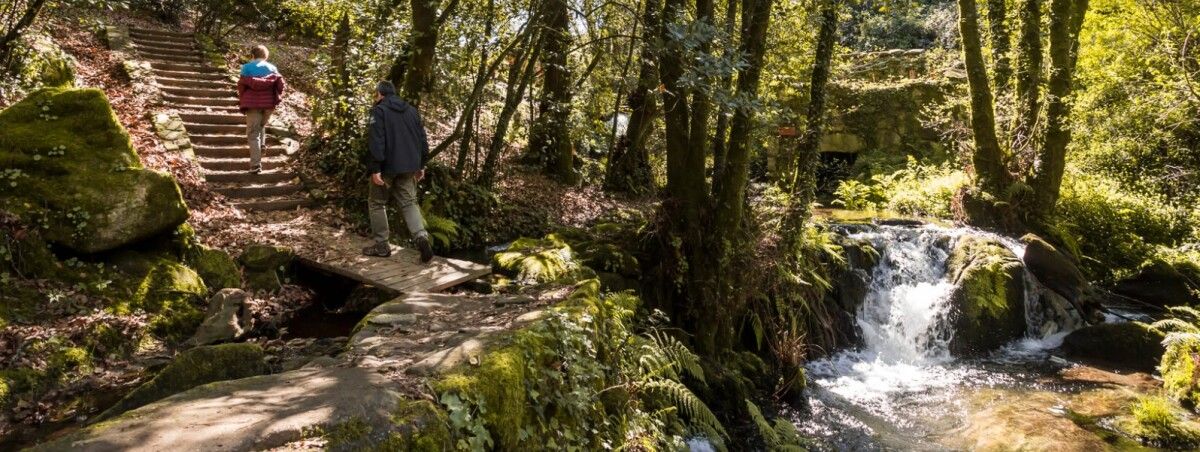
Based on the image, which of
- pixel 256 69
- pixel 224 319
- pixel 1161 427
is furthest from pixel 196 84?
pixel 1161 427

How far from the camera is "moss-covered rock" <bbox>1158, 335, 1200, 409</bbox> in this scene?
7.84 meters

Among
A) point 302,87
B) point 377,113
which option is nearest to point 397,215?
point 377,113

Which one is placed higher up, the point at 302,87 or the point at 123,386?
the point at 302,87

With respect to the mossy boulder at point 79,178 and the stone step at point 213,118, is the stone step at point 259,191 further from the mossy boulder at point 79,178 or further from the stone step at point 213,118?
the stone step at point 213,118

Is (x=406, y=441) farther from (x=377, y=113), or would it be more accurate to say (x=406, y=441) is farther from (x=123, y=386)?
(x=377, y=113)

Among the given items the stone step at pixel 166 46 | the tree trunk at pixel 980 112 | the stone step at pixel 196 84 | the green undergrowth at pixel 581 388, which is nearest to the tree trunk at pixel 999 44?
the tree trunk at pixel 980 112

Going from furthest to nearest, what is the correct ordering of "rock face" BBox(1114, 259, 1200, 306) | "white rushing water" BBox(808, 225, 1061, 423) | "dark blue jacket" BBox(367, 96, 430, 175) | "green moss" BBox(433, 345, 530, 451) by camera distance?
1. "rock face" BBox(1114, 259, 1200, 306)
2. "white rushing water" BBox(808, 225, 1061, 423)
3. "dark blue jacket" BBox(367, 96, 430, 175)
4. "green moss" BBox(433, 345, 530, 451)

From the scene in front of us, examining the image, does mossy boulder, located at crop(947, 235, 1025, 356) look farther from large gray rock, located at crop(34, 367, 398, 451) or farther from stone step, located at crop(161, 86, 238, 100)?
stone step, located at crop(161, 86, 238, 100)

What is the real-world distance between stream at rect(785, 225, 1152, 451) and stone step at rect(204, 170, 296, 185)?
8.09m

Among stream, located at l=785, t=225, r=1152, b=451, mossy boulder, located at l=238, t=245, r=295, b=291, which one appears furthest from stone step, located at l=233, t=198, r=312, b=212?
stream, located at l=785, t=225, r=1152, b=451

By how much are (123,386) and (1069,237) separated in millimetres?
15475

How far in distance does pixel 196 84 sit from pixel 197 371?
37.7ft

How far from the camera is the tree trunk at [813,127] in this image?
25.6 ft

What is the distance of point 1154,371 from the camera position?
9.13 m
